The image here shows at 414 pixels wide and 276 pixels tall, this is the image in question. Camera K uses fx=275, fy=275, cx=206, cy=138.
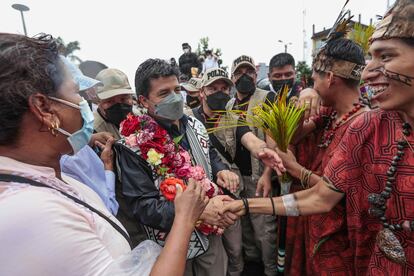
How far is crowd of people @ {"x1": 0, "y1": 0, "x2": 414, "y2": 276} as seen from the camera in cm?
98

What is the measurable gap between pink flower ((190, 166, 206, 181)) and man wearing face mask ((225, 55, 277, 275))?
948 mm

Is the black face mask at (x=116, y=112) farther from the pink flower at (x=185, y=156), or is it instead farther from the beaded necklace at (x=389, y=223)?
the beaded necklace at (x=389, y=223)

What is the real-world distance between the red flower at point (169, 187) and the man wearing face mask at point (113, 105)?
121 cm

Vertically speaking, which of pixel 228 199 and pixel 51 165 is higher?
pixel 51 165

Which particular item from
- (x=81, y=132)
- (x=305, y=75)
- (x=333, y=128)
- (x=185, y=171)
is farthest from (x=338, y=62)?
(x=305, y=75)

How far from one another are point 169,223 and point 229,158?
64.0 inches

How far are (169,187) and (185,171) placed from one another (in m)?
0.25

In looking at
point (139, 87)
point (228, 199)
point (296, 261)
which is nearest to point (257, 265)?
point (296, 261)

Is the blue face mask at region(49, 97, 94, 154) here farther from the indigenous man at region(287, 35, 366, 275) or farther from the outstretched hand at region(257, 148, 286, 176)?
the indigenous man at region(287, 35, 366, 275)

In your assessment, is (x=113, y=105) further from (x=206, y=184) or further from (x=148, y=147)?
(x=206, y=184)

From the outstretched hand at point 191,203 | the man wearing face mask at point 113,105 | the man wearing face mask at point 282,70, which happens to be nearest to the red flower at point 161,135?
the outstretched hand at point 191,203

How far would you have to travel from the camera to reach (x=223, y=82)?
3.52 m

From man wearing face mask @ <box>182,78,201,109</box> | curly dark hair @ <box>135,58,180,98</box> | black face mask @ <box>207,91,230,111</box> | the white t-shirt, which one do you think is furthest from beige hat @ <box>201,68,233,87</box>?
the white t-shirt

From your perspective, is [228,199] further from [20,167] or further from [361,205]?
[20,167]
